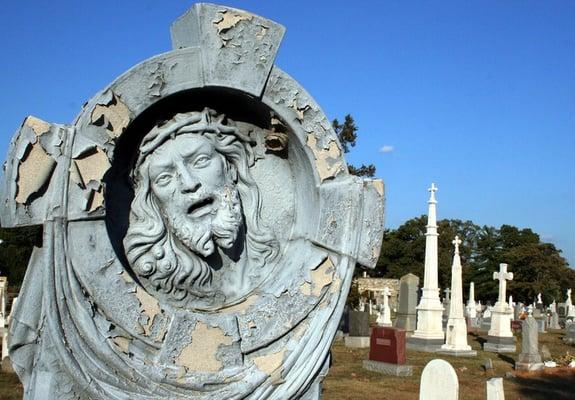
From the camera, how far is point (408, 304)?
20719 millimetres

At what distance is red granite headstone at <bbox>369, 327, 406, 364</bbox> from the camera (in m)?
13.0

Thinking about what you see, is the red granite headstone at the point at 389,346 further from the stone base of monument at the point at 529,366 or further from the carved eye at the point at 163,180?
the carved eye at the point at 163,180

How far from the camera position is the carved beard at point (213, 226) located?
3.24 metres

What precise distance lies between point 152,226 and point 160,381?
753 millimetres

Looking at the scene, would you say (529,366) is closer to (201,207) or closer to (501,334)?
(501,334)

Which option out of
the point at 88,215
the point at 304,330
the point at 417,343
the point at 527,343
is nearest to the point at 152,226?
the point at 88,215

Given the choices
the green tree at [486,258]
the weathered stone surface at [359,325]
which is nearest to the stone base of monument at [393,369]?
the weathered stone surface at [359,325]

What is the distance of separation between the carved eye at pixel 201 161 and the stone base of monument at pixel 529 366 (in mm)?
12979

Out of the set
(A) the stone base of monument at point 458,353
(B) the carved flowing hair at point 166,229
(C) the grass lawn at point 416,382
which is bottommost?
(C) the grass lawn at point 416,382

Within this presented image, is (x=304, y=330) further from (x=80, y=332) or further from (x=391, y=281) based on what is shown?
(x=391, y=281)

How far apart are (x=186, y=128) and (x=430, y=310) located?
1636 centimetres

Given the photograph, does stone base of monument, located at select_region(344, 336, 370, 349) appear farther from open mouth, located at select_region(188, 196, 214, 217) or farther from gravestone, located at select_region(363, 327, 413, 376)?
open mouth, located at select_region(188, 196, 214, 217)

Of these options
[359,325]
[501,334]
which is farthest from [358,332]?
[501,334]

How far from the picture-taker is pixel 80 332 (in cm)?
284
